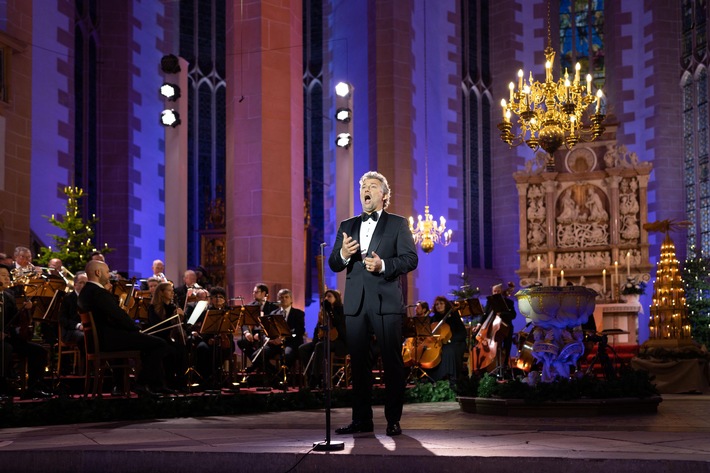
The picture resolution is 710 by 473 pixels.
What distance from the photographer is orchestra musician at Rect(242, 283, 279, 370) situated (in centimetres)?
1277

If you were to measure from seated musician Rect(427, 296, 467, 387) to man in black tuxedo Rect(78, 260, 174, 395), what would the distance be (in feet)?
18.0

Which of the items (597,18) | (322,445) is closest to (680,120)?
(597,18)

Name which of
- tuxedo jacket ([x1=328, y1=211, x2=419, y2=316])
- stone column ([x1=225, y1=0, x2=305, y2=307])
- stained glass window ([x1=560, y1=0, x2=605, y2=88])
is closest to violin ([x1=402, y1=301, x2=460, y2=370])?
stone column ([x1=225, y1=0, x2=305, y2=307])

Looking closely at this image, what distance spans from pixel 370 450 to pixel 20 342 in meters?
5.85

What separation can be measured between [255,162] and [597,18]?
14.0m

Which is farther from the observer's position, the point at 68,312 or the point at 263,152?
the point at 263,152

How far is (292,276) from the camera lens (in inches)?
565

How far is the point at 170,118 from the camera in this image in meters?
15.4

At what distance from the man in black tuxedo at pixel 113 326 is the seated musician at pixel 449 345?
548cm

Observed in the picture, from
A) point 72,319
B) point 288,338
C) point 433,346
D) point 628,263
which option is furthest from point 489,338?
point 628,263

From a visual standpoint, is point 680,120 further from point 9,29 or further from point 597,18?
point 9,29

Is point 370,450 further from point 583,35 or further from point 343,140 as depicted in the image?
point 583,35

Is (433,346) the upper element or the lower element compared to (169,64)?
lower

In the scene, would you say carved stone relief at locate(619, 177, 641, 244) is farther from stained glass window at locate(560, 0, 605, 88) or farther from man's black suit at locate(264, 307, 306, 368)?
man's black suit at locate(264, 307, 306, 368)
